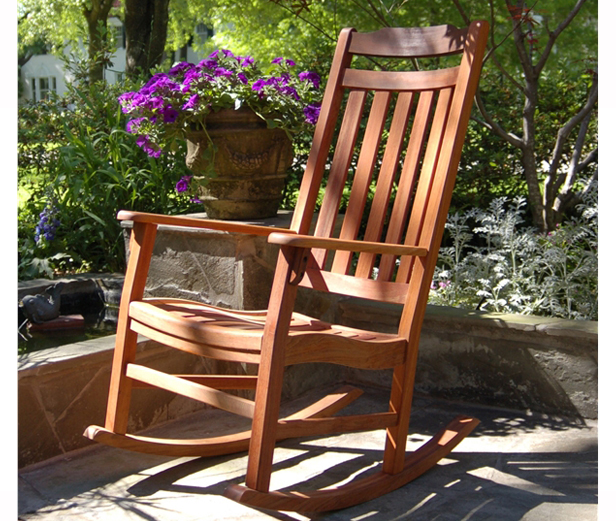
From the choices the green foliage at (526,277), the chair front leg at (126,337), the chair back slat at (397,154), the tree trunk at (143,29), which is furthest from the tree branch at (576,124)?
the tree trunk at (143,29)

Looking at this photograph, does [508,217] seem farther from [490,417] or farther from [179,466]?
[179,466]

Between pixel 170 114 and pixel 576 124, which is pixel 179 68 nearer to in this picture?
pixel 170 114

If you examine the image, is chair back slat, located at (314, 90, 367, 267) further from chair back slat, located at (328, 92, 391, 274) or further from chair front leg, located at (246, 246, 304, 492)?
chair front leg, located at (246, 246, 304, 492)

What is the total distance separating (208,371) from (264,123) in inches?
35.2

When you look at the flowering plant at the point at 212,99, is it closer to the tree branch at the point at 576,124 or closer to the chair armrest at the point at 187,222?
the chair armrest at the point at 187,222

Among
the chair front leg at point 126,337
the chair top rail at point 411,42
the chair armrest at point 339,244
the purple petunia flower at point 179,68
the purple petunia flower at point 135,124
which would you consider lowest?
the chair front leg at point 126,337

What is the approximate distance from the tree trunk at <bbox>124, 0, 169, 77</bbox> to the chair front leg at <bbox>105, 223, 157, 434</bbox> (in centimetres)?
490

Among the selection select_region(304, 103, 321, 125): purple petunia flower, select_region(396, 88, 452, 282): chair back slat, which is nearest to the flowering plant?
select_region(304, 103, 321, 125): purple petunia flower

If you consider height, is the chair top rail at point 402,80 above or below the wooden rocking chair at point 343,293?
above

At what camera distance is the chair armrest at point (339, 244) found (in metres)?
1.64

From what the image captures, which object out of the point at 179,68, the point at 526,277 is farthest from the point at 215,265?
the point at 526,277

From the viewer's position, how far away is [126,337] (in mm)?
2039

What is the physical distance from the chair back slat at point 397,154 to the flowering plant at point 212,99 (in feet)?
0.90

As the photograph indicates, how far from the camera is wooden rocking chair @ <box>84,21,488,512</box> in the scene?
1.70 m
